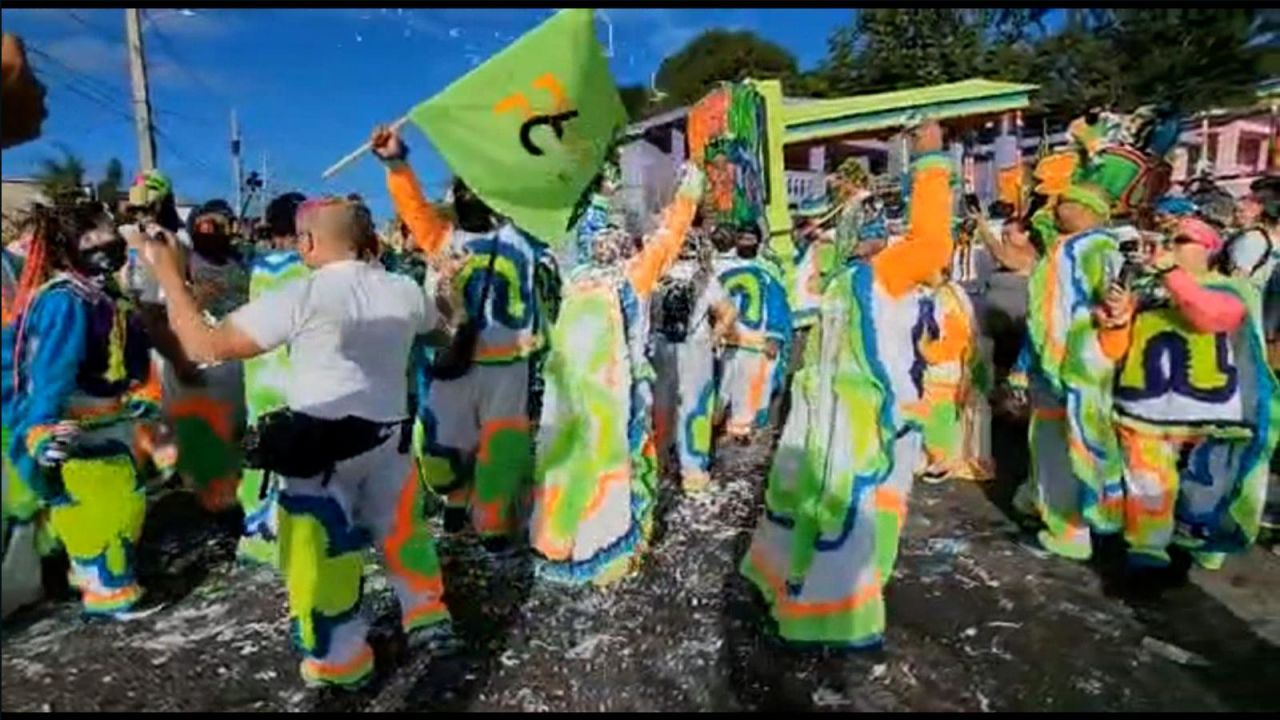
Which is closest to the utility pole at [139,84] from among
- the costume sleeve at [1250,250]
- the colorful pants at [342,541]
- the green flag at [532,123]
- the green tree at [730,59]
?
the green flag at [532,123]

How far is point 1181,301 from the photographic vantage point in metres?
3.88

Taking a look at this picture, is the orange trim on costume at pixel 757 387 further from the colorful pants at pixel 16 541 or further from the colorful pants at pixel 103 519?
the colorful pants at pixel 16 541

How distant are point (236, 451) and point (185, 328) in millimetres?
2630

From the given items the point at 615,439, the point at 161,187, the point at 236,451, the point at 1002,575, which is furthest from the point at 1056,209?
the point at 236,451

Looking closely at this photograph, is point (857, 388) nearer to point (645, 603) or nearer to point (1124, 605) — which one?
point (645, 603)

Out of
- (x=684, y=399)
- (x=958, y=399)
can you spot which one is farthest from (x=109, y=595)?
(x=958, y=399)

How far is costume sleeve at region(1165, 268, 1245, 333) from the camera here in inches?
152

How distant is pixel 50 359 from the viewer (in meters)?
2.54

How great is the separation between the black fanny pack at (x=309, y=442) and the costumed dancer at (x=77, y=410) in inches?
19.9

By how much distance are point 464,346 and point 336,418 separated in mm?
1564

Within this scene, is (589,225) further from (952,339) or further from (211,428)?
(952,339)

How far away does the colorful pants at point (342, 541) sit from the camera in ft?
9.77

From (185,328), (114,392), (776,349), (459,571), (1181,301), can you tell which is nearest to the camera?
(185,328)

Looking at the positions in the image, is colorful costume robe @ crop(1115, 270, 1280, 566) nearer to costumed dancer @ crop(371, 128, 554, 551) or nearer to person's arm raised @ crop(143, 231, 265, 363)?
costumed dancer @ crop(371, 128, 554, 551)
